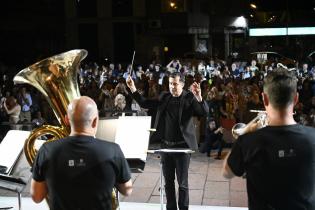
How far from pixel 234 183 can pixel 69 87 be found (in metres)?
4.14

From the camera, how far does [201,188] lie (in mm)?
7539

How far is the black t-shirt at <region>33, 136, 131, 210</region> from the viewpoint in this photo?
307 cm

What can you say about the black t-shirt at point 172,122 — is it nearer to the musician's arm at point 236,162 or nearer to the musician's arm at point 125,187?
the musician's arm at point 125,187

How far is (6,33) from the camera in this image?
36.5 metres

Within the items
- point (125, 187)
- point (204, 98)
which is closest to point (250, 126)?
point (125, 187)

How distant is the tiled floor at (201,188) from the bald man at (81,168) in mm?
3413

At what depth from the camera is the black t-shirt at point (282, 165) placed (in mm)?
2828

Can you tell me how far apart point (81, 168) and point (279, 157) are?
1212 millimetres

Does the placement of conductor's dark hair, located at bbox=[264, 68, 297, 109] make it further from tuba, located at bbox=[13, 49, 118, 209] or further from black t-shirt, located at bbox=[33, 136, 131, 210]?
tuba, located at bbox=[13, 49, 118, 209]

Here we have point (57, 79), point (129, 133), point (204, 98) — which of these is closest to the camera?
point (57, 79)

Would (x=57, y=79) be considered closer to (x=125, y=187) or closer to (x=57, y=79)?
(x=57, y=79)

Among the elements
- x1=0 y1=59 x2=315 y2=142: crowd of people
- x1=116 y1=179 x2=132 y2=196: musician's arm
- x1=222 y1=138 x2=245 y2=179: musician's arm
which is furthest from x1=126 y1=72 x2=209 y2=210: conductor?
x1=0 y1=59 x2=315 y2=142: crowd of people

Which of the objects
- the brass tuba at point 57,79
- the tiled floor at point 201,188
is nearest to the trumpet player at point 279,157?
the brass tuba at point 57,79

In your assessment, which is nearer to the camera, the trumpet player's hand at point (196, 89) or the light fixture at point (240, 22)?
the trumpet player's hand at point (196, 89)
